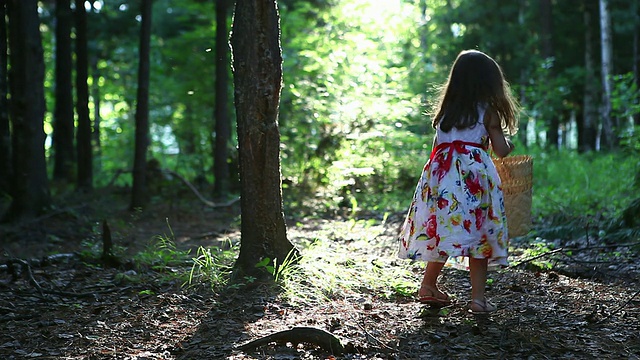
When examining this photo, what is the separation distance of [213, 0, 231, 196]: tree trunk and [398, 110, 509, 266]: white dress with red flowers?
9.02 m

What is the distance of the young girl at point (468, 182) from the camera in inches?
172

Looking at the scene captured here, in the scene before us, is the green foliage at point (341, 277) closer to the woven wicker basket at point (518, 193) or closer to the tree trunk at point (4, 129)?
the woven wicker basket at point (518, 193)

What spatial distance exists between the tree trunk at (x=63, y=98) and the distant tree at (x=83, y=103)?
1.19 ft

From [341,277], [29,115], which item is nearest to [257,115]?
[341,277]

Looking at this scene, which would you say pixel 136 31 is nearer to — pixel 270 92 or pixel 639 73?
pixel 270 92

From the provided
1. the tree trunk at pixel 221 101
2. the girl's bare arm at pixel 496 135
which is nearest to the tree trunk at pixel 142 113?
the tree trunk at pixel 221 101

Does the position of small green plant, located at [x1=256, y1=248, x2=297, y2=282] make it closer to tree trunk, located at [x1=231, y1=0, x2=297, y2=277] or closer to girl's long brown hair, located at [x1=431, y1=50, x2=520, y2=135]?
tree trunk, located at [x1=231, y1=0, x2=297, y2=277]

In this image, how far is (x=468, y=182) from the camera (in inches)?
173

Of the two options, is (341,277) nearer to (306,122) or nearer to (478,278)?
(478,278)

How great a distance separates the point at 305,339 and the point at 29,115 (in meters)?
7.39

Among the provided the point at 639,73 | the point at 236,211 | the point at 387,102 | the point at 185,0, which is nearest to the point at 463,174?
the point at 236,211

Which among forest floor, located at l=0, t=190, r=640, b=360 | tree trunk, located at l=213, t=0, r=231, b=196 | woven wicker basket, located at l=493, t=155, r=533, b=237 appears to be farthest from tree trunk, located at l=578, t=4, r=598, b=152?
woven wicker basket, located at l=493, t=155, r=533, b=237

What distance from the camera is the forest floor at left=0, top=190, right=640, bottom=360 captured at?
3.72 meters

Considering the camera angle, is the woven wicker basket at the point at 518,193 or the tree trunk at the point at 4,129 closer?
the woven wicker basket at the point at 518,193
